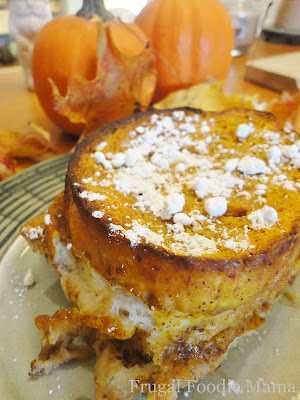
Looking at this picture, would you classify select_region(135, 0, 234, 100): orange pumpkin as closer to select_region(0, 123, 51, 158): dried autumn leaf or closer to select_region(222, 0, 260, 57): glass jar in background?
select_region(0, 123, 51, 158): dried autumn leaf

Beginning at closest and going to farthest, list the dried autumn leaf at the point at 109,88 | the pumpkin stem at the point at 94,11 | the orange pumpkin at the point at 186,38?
1. the dried autumn leaf at the point at 109,88
2. the pumpkin stem at the point at 94,11
3. the orange pumpkin at the point at 186,38

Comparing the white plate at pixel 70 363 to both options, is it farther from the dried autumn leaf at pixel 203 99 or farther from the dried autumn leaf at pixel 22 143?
the dried autumn leaf at pixel 203 99

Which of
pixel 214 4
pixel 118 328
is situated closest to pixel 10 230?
pixel 118 328

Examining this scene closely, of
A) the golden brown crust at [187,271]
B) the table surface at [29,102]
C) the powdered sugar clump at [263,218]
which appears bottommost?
the table surface at [29,102]

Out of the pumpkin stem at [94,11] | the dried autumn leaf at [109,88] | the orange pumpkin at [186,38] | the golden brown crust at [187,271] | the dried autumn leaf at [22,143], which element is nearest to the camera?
the golden brown crust at [187,271]

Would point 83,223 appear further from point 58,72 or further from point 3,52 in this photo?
point 3,52

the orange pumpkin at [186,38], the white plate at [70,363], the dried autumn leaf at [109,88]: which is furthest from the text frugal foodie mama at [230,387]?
the orange pumpkin at [186,38]
